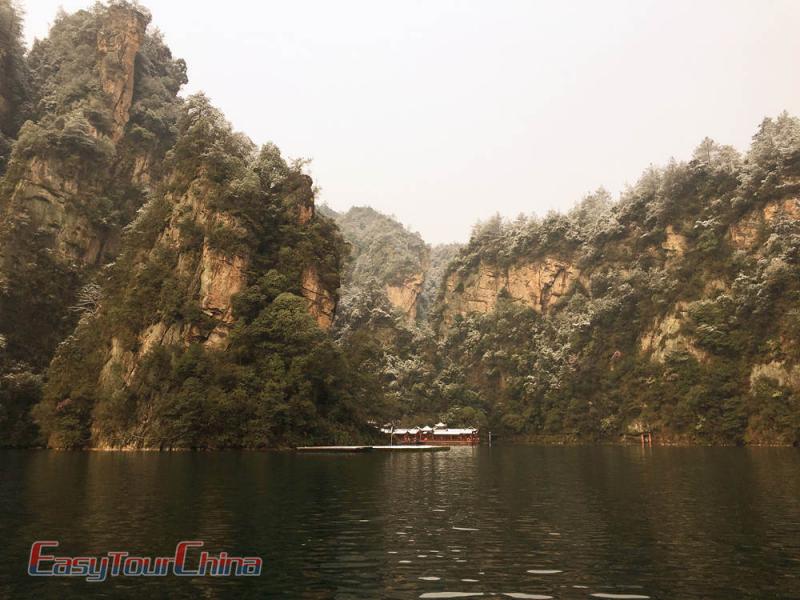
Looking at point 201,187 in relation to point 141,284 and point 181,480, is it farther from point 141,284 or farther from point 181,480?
point 181,480

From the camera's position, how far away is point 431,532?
16.3 m

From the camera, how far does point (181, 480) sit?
29.0 meters

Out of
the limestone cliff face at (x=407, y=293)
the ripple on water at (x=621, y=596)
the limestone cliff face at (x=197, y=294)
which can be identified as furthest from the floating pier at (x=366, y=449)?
the limestone cliff face at (x=407, y=293)

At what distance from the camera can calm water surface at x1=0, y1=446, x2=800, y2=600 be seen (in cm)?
1116

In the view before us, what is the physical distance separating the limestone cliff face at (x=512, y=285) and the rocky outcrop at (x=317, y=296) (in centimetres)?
5141

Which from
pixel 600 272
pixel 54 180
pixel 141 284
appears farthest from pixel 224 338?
pixel 600 272

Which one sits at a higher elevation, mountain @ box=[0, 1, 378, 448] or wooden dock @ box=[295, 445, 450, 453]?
mountain @ box=[0, 1, 378, 448]

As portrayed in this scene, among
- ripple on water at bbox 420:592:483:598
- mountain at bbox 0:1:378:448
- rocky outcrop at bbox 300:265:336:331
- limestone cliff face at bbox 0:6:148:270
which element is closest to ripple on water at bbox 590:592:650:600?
ripple on water at bbox 420:592:483:598

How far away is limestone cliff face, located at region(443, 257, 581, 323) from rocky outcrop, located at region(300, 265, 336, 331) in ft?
169

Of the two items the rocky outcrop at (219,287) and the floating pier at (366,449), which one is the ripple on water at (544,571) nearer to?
the floating pier at (366,449)

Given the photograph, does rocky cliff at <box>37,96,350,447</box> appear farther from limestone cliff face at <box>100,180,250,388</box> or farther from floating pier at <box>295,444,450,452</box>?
floating pier at <box>295,444,450,452</box>

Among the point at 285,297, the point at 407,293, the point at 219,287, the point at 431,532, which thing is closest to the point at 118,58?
the point at 219,287

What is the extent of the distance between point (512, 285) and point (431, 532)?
336 ft

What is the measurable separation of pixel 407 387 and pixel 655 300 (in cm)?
3848
